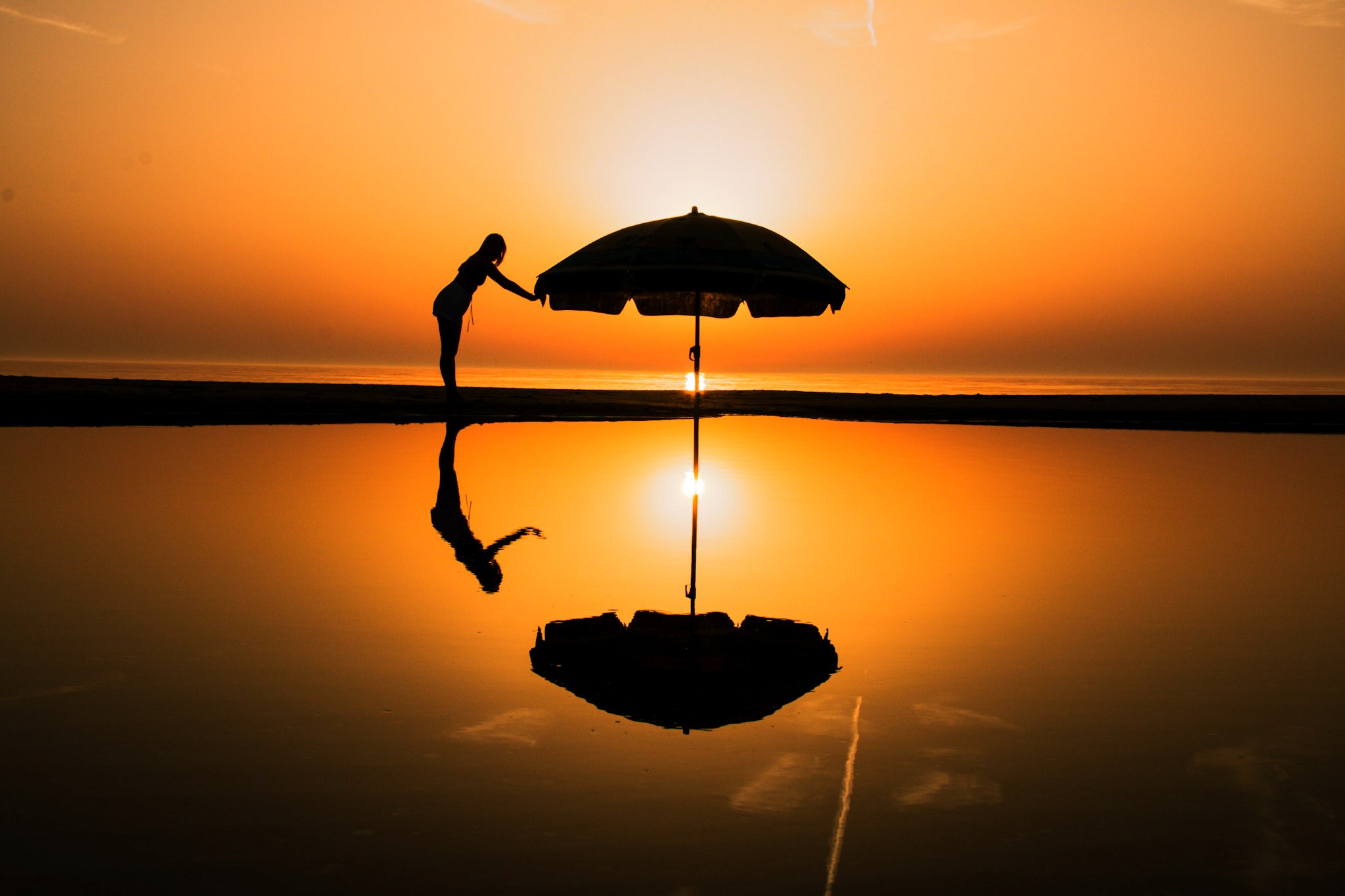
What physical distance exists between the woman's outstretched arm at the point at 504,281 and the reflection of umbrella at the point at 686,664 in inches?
302

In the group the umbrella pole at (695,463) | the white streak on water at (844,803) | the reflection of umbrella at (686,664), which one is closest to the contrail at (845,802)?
the white streak on water at (844,803)

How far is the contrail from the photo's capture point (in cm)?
284

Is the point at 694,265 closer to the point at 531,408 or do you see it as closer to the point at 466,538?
the point at 466,538

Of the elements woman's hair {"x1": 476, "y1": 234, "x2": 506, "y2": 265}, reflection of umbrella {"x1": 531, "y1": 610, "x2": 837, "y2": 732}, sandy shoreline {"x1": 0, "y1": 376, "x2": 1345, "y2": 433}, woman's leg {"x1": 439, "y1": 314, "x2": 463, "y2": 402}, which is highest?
woman's hair {"x1": 476, "y1": 234, "x2": 506, "y2": 265}

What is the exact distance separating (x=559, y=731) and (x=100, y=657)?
2.46m

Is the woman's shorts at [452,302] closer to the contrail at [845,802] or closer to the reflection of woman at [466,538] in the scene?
the reflection of woman at [466,538]

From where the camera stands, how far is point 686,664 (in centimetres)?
477

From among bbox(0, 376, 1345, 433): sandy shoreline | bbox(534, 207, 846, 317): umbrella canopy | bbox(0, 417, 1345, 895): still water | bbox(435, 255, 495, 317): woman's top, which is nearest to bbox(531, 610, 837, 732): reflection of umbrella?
bbox(0, 417, 1345, 895): still water

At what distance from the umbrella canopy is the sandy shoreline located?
12099 mm

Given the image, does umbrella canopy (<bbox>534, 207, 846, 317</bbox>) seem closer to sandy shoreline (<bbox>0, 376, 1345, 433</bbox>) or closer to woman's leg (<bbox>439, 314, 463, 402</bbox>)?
woman's leg (<bbox>439, 314, 463, 402</bbox>)

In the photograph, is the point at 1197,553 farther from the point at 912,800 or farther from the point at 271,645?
the point at 271,645

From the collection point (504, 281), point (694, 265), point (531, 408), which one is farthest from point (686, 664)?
point (531, 408)

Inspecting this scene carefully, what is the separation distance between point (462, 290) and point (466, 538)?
701 cm

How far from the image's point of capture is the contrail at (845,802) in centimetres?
284
